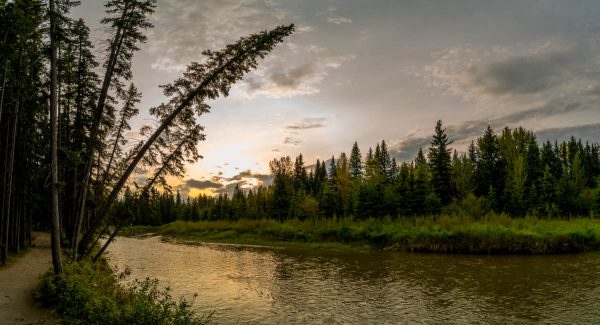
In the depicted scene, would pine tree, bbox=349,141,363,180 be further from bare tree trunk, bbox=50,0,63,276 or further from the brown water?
bare tree trunk, bbox=50,0,63,276

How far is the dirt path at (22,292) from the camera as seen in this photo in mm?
9999

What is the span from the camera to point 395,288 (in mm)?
17766

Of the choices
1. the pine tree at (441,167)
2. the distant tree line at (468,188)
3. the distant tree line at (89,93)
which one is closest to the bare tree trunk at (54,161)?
the distant tree line at (89,93)

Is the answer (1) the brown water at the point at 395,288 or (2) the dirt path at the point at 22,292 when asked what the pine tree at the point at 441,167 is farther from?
(2) the dirt path at the point at 22,292

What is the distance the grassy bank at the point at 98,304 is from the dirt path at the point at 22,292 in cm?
43

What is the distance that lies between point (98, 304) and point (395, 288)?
13.1 metres

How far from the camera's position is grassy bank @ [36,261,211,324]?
8141 mm

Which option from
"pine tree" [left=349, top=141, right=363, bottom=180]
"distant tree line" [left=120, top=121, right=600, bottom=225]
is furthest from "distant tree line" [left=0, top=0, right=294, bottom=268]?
"pine tree" [left=349, top=141, right=363, bottom=180]

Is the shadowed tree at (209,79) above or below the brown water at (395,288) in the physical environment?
above

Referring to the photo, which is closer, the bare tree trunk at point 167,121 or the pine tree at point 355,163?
the bare tree trunk at point 167,121

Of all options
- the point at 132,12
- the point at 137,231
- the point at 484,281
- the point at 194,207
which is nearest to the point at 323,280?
the point at 484,281

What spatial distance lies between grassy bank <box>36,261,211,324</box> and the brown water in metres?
3.76

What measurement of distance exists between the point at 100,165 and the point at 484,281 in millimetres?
22081

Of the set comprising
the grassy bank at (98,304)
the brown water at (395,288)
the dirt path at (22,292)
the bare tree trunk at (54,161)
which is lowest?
the brown water at (395,288)
